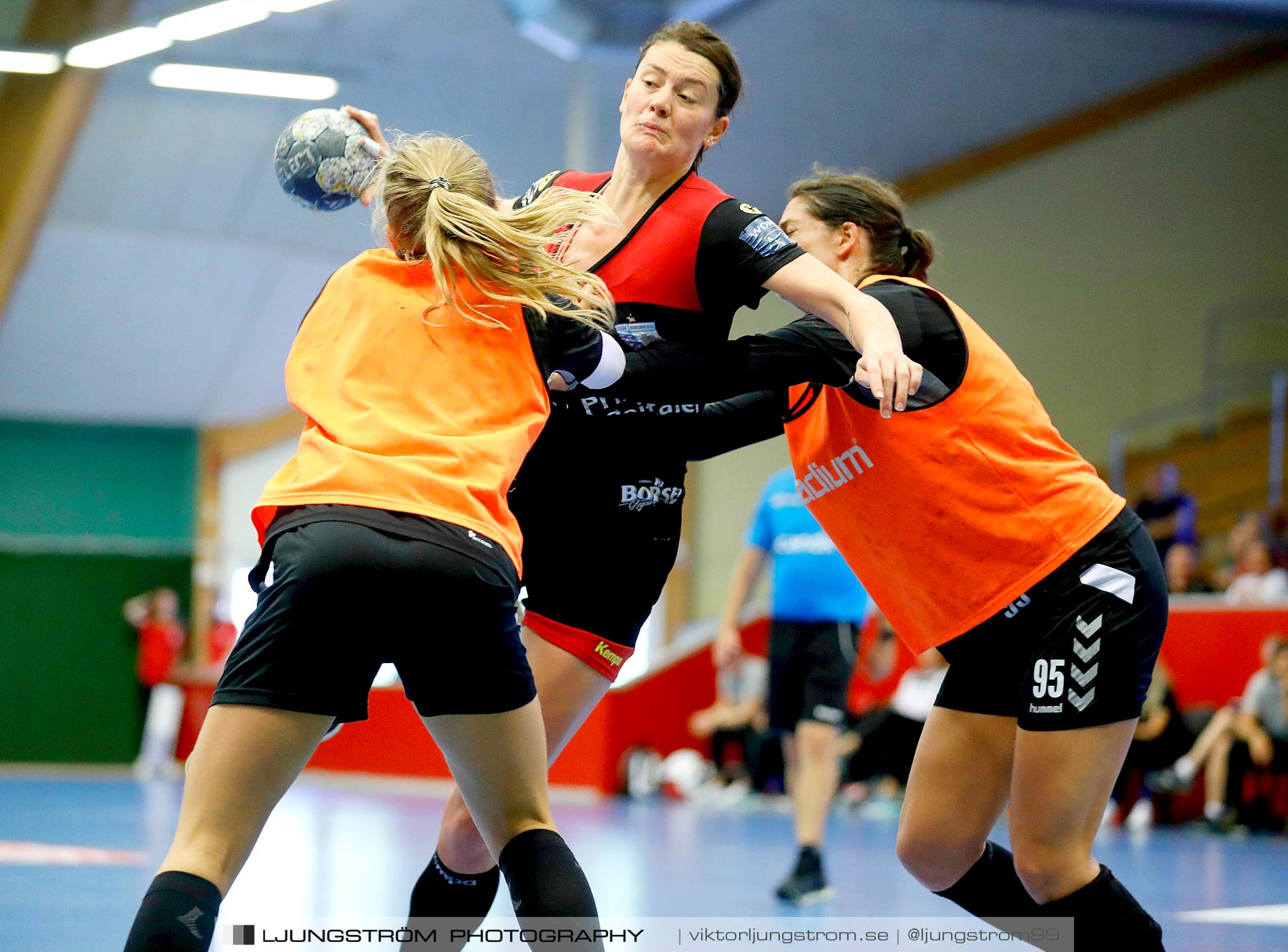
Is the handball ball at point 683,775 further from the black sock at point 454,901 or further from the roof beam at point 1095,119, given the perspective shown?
the black sock at point 454,901

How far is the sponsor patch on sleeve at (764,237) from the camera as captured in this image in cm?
296

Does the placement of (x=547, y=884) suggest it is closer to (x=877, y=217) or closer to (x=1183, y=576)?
(x=877, y=217)

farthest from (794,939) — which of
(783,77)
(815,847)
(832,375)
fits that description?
(783,77)

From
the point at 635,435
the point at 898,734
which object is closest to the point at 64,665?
the point at 898,734

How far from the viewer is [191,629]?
18250 mm

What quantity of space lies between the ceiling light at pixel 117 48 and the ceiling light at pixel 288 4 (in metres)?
1.01

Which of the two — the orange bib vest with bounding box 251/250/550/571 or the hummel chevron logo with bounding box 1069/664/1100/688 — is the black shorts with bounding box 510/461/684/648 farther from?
the hummel chevron logo with bounding box 1069/664/1100/688

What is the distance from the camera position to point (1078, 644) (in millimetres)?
2938

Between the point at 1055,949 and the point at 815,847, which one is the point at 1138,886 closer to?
the point at 815,847

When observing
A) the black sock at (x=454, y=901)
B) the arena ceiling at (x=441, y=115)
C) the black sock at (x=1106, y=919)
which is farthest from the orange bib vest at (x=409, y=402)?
the arena ceiling at (x=441, y=115)

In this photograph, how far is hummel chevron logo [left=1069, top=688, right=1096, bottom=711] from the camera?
2.90 metres

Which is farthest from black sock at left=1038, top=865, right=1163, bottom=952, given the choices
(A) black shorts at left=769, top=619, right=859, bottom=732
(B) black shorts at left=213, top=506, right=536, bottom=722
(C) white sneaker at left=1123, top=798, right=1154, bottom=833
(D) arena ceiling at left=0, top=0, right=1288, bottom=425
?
(D) arena ceiling at left=0, top=0, right=1288, bottom=425

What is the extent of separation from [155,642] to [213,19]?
6.70 m

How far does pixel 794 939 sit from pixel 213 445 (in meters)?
17.4
